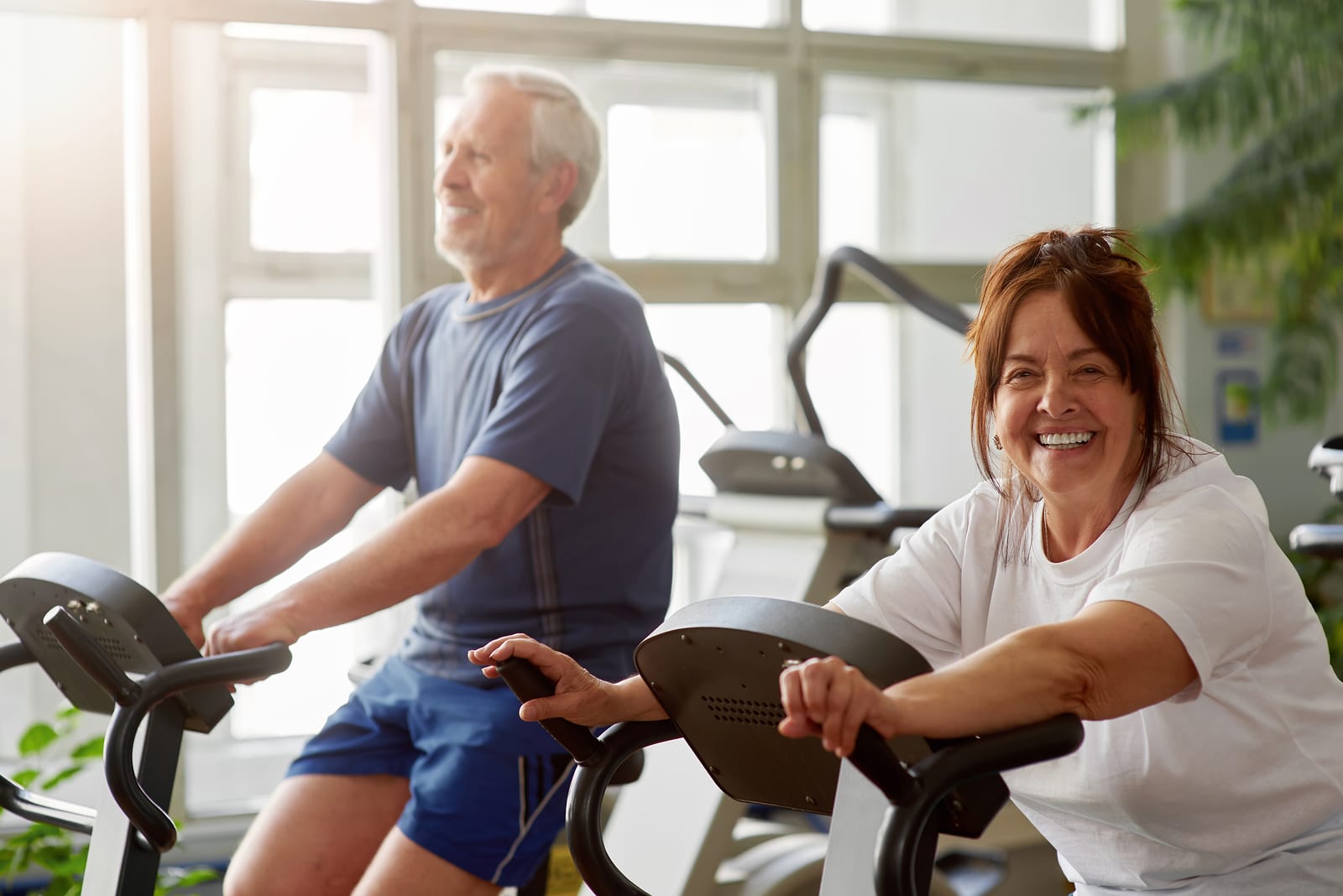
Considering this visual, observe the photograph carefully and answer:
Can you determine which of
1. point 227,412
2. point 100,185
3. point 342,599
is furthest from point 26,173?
point 342,599

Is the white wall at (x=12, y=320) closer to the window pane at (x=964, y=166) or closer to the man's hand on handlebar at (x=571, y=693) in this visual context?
the window pane at (x=964, y=166)

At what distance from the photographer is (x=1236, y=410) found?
4.45m

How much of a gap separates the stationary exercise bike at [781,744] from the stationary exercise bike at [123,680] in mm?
472

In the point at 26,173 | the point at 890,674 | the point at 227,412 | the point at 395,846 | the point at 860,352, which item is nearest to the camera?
the point at 890,674

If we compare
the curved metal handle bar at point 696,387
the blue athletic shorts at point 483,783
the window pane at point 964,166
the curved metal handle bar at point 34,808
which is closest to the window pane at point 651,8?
the window pane at point 964,166

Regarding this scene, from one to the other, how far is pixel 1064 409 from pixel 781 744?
41 centimetres

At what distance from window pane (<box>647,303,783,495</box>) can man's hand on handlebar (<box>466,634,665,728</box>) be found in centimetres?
264

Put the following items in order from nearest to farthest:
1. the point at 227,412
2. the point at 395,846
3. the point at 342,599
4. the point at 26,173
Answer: the point at 342,599
the point at 395,846
the point at 26,173
the point at 227,412

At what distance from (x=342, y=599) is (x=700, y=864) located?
0.92m

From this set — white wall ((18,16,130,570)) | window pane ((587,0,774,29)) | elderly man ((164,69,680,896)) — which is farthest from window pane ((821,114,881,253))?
elderly man ((164,69,680,896))

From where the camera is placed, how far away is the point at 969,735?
1.03 metres

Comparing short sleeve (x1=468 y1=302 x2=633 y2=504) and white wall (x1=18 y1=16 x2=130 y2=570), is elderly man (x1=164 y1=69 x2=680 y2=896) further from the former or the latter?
white wall (x1=18 y1=16 x2=130 y2=570)

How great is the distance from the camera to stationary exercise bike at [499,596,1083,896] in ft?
3.25

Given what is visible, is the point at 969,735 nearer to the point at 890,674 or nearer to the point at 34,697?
the point at 890,674
